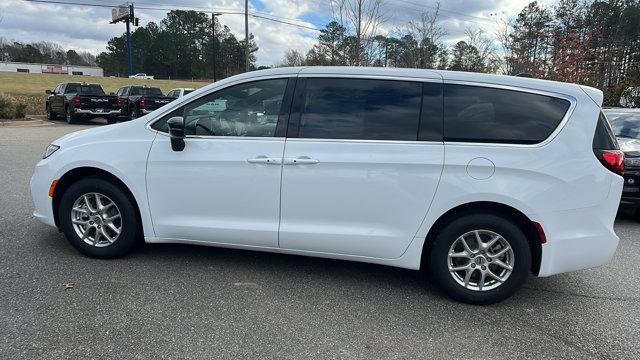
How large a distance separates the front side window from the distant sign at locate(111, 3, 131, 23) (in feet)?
243

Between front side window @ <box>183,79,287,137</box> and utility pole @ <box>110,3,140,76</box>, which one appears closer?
front side window @ <box>183,79,287,137</box>

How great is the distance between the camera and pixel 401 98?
3.65 m

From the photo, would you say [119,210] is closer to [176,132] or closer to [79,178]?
[79,178]

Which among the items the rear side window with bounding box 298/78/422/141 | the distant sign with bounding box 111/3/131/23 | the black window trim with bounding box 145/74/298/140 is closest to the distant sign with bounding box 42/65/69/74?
the distant sign with bounding box 111/3/131/23

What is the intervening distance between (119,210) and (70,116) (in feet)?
61.8

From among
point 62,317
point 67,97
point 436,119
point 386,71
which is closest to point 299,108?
point 386,71

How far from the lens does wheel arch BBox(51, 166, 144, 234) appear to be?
412 cm

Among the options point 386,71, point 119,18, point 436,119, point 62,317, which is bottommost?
point 62,317

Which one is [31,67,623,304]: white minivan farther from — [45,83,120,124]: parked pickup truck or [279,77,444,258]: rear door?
[45,83,120,124]: parked pickup truck

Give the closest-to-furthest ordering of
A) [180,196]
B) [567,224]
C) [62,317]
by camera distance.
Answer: [62,317] → [567,224] → [180,196]

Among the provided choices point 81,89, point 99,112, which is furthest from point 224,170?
point 81,89

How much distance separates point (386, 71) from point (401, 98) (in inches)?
10.8

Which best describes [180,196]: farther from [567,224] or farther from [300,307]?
[567,224]

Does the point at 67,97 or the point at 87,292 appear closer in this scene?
the point at 87,292
